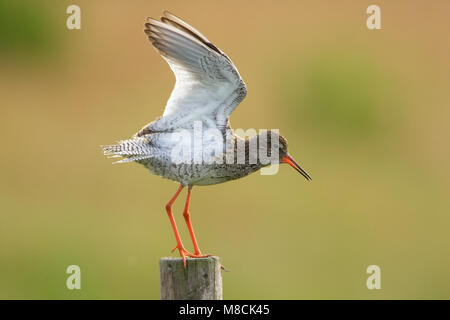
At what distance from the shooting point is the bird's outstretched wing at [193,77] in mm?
6262

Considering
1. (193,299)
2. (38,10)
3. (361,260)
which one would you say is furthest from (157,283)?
(38,10)

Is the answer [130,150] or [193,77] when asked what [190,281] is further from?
[193,77]

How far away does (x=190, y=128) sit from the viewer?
6.74 metres

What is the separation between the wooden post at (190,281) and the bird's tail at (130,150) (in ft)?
4.87

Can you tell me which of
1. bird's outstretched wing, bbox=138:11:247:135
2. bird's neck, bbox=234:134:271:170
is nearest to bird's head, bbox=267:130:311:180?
bird's neck, bbox=234:134:271:170

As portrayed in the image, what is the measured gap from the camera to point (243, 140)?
278 inches

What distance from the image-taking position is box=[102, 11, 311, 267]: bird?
6414 mm

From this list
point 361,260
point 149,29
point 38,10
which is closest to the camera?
point 149,29

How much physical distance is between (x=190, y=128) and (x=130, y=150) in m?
0.60

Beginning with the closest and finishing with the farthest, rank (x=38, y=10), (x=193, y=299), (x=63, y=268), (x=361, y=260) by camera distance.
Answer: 1. (x=193, y=299)
2. (x=63, y=268)
3. (x=361, y=260)
4. (x=38, y=10)

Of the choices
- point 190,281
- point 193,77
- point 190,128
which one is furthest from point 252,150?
point 190,281

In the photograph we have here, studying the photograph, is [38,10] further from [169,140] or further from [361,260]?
[169,140]

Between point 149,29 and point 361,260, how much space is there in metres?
6.98

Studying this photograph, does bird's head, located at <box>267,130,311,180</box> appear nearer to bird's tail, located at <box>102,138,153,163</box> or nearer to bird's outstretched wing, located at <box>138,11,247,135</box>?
bird's outstretched wing, located at <box>138,11,247,135</box>
